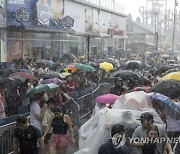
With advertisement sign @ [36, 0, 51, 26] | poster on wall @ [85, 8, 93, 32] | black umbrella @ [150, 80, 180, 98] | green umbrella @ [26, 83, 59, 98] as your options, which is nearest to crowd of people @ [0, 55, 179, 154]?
green umbrella @ [26, 83, 59, 98]

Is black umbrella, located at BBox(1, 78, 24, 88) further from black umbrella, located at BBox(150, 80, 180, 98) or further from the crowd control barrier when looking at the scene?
black umbrella, located at BBox(150, 80, 180, 98)

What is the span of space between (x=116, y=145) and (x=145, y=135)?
2.34 feet

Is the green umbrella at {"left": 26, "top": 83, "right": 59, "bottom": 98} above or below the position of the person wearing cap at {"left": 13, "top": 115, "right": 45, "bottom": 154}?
above

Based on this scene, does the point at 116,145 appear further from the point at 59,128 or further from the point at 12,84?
the point at 12,84

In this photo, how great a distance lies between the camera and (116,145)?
5.82 metres

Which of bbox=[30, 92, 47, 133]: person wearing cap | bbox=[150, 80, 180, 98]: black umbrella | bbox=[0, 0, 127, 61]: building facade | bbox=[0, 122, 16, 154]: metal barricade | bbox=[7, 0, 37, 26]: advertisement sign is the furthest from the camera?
bbox=[0, 0, 127, 61]: building facade

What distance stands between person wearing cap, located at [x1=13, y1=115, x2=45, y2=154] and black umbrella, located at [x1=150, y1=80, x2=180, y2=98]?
3.33 m

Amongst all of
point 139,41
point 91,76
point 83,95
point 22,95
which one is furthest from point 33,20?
point 139,41

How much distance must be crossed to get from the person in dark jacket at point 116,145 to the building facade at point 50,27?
16404 mm

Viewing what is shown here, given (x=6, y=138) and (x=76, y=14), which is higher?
(x=76, y=14)

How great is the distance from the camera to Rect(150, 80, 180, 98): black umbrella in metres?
9.40

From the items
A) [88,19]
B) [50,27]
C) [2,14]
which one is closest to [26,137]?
[2,14]

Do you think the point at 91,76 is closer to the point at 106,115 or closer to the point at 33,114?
the point at 33,114

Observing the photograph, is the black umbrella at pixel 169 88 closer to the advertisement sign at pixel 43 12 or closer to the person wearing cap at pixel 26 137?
the person wearing cap at pixel 26 137
